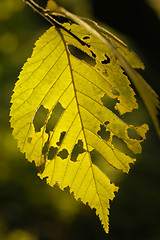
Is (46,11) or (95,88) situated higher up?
(46,11)

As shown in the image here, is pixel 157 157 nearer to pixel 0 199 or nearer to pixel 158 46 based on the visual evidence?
pixel 0 199

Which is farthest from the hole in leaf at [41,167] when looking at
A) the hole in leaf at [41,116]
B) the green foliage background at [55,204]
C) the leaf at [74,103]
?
the green foliage background at [55,204]

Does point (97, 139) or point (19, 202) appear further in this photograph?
point (19, 202)

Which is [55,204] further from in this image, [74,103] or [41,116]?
[74,103]

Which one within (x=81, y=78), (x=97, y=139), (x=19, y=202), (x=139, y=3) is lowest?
(x=19, y=202)

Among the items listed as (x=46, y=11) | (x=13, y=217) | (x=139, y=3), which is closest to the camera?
(x=46, y=11)

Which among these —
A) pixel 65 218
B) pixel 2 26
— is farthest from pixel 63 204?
pixel 2 26

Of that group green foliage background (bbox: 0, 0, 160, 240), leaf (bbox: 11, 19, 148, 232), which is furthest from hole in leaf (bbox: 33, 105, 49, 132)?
green foliage background (bbox: 0, 0, 160, 240)
